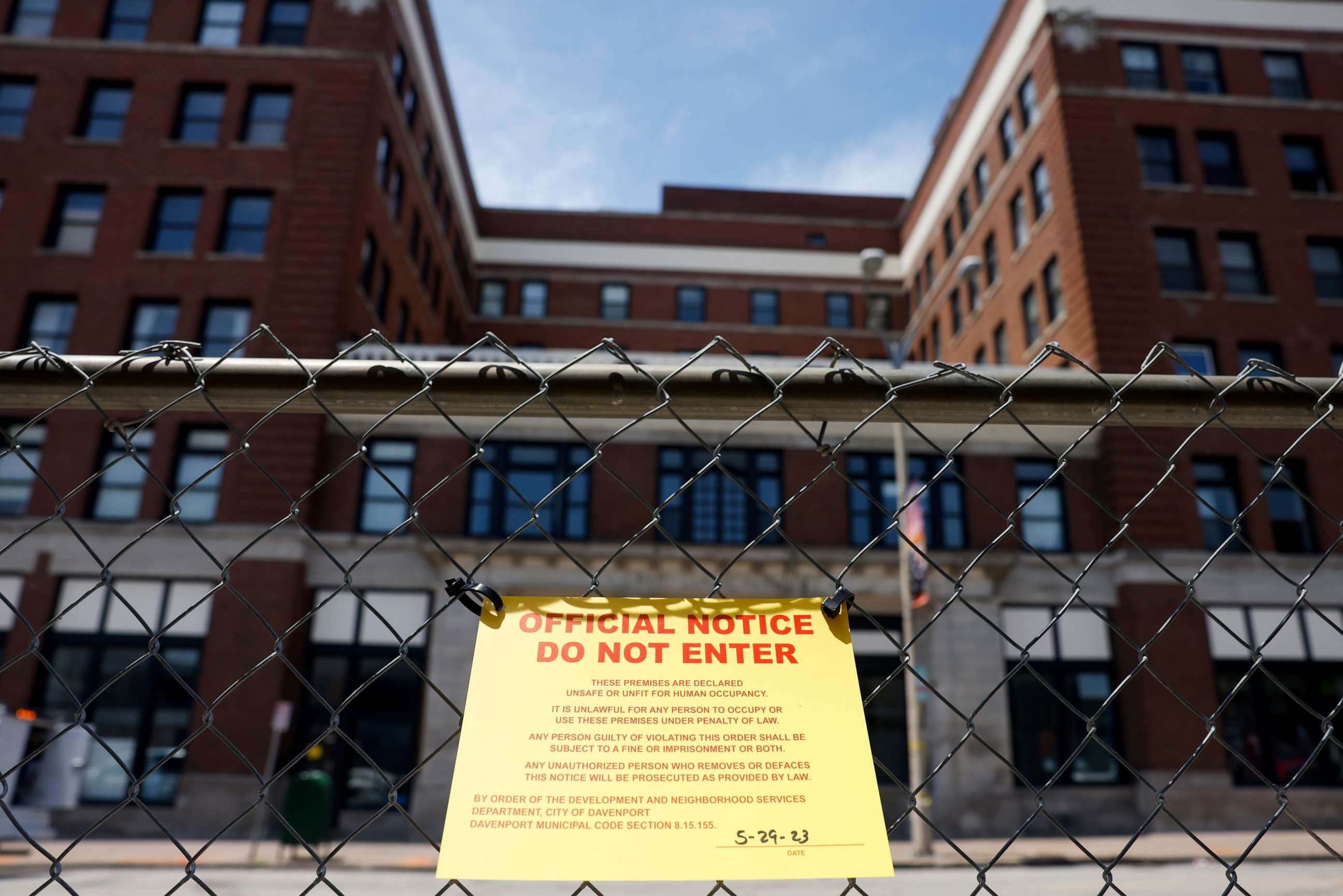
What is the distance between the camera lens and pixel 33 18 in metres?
27.0

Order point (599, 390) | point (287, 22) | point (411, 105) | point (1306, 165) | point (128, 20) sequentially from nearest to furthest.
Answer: point (599, 390) → point (128, 20) → point (287, 22) → point (1306, 165) → point (411, 105)

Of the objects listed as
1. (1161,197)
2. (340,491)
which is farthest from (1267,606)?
(340,491)

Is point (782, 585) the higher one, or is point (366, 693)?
point (782, 585)

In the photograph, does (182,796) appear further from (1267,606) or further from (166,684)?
(1267,606)

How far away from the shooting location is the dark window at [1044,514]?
24.4 metres

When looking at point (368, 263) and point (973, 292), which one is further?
point (973, 292)

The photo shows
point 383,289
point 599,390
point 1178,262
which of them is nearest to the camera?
point 599,390

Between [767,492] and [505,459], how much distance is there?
23.7 ft

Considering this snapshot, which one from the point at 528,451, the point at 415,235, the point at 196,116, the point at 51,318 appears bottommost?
the point at 528,451

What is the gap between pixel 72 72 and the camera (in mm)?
26125

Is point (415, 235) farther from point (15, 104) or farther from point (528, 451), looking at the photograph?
point (528, 451)

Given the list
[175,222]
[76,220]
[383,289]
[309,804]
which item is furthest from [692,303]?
[309,804]

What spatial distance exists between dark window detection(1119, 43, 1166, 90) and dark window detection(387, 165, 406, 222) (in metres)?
23.2

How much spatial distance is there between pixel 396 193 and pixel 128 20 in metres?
8.77
